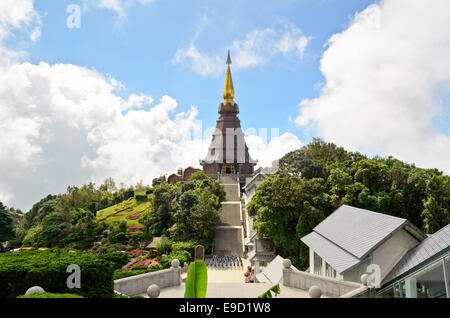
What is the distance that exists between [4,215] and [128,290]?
31266mm

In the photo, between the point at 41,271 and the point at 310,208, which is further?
the point at 310,208

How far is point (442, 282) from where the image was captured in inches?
270

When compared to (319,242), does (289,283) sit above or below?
below

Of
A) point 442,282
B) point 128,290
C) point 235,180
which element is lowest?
point 128,290

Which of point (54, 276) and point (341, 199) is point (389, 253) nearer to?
point (54, 276)

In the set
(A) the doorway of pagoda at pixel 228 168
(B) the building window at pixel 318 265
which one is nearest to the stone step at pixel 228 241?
(B) the building window at pixel 318 265

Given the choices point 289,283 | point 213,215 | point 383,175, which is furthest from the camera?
point 213,215

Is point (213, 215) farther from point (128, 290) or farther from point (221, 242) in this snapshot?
point (128, 290)

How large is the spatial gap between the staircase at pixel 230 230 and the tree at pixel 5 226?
25187 mm

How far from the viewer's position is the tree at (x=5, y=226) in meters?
32.1

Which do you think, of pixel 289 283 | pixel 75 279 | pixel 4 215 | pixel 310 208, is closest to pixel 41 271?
pixel 75 279

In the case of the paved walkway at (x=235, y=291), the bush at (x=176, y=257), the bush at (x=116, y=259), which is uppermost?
the bush at (x=116, y=259)

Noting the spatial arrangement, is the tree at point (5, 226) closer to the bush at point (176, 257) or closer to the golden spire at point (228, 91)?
the bush at point (176, 257)

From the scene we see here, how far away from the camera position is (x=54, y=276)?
710cm
